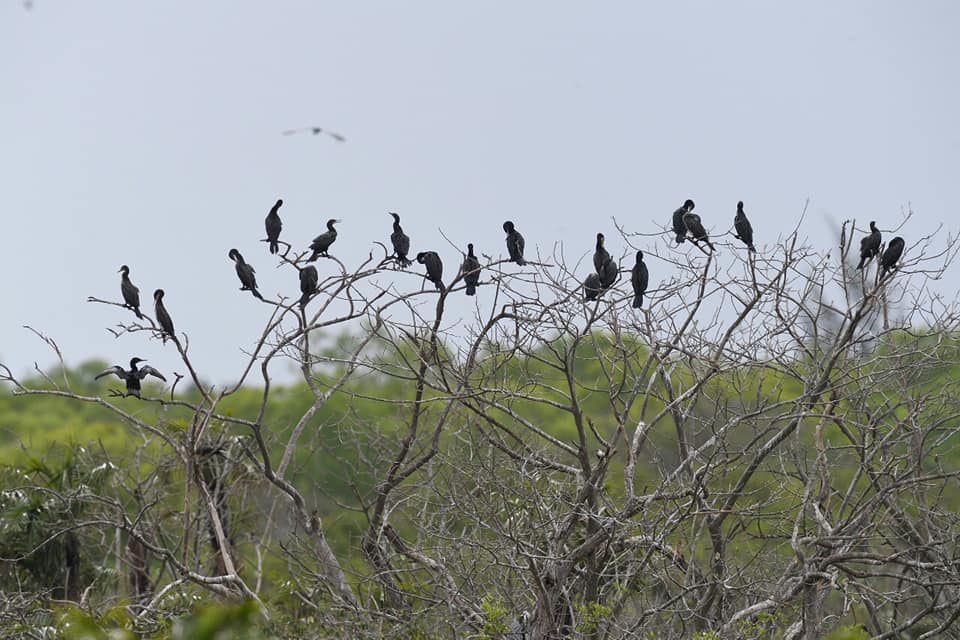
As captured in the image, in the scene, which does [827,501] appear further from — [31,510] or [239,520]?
[31,510]

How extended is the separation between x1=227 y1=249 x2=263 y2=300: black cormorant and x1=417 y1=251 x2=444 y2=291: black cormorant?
1.50 metres

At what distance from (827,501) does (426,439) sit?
12.9 ft

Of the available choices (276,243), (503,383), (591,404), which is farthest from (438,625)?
(591,404)

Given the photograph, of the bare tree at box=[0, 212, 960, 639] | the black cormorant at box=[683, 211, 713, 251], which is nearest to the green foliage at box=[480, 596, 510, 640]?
the bare tree at box=[0, 212, 960, 639]

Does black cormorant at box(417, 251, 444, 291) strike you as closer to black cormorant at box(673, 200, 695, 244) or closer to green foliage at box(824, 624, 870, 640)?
black cormorant at box(673, 200, 695, 244)

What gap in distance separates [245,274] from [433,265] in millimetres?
1713

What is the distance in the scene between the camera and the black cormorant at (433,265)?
35.3 ft

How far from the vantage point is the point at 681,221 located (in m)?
10.8

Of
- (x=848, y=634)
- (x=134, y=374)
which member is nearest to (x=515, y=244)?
(x=134, y=374)

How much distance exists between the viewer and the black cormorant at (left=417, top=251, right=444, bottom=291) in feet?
35.3

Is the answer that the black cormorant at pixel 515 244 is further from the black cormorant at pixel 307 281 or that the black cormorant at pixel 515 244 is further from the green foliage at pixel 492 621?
the green foliage at pixel 492 621

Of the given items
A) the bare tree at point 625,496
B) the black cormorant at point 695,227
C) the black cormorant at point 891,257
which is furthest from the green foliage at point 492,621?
the black cormorant at point 891,257

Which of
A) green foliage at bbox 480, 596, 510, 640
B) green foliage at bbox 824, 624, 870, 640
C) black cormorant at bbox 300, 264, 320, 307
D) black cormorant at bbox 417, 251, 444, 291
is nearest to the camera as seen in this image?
green foliage at bbox 824, 624, 870, 640

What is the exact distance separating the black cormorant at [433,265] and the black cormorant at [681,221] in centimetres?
216
